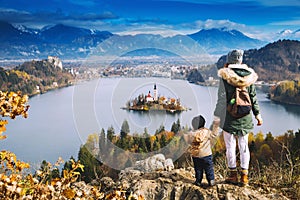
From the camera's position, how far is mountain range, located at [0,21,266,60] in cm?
353

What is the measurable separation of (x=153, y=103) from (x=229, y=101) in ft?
2.84

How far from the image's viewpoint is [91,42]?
44906 millimetres

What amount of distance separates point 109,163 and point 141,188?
1.23 m

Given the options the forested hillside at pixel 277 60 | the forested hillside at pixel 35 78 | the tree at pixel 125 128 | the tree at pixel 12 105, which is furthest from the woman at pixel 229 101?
the forested hillside at pixel 277 60

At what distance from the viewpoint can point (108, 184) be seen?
10.9 feet

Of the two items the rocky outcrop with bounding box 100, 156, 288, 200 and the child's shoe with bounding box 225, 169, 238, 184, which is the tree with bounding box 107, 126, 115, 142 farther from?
the child's shoe with bounding box 225, 169, 238, 184

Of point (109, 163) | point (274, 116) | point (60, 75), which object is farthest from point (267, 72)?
point (109, 163)

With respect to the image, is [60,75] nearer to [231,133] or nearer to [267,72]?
[267,72]

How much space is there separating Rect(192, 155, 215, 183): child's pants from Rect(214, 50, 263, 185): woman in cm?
17

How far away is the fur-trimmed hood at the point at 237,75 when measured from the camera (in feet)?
9.53

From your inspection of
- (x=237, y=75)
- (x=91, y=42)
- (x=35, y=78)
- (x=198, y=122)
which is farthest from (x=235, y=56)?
(x=35, y=78)

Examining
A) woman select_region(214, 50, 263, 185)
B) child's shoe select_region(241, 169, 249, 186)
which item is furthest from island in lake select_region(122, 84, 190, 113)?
child's shoe select_region(241, 169, 249, 186)

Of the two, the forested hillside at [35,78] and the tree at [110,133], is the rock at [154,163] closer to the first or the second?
the tree at [110,133]

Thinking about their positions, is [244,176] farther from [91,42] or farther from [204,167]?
[91,42]
